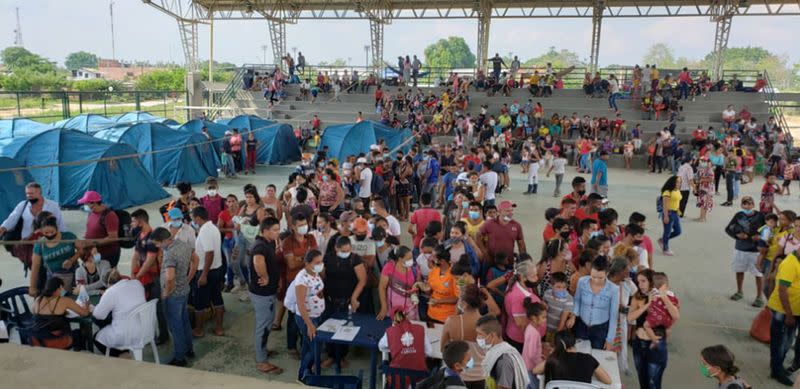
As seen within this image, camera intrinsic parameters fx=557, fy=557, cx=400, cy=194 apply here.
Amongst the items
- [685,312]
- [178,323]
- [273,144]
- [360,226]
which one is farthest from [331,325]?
[273,144]

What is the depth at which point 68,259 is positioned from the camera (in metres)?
5.57

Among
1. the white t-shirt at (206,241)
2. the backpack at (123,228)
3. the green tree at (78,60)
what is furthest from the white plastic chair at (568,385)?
the green tree at (78,60)

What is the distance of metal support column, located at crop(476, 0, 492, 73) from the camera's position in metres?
27.5

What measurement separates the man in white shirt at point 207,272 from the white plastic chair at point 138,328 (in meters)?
0.97

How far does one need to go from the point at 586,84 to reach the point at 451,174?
16.8 metres

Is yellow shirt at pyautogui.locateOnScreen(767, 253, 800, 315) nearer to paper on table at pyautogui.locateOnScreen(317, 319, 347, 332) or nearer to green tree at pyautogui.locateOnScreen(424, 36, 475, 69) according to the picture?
paper on table at pyautogui.locateOnScreen(317, 319, 347, 332)

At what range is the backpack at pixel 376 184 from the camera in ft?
32.6

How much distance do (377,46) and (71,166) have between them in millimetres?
19655

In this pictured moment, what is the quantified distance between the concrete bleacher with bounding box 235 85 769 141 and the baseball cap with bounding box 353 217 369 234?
1793 cm

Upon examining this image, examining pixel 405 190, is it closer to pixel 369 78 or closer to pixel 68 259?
pixel 68 259

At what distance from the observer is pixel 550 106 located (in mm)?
24125

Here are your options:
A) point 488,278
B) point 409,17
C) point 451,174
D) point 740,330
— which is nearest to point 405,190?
point 451,174

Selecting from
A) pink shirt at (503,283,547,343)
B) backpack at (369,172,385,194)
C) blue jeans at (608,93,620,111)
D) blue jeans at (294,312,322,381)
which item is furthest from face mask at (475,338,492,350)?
blue jeans at (608,93,620,111)

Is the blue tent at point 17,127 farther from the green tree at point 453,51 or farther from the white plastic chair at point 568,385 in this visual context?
the green tree at point 453,51
